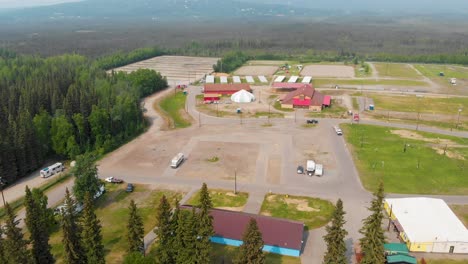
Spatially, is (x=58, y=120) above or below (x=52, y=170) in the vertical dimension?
above

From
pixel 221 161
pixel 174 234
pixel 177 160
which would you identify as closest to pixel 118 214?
pixel 174 234

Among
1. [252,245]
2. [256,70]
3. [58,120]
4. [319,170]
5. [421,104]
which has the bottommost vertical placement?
[319,170]

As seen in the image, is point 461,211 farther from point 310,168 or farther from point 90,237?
point 90,237

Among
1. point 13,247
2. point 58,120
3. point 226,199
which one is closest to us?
point 13,247

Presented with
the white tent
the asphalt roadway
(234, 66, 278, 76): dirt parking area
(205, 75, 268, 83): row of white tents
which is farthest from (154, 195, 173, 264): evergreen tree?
(234, 66, 278, 76): dirt parking area

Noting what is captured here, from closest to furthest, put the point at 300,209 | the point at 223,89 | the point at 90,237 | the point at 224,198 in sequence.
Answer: the point at 90,237 → the point at 300,209 → the point at 224,198 → the point at 223,89

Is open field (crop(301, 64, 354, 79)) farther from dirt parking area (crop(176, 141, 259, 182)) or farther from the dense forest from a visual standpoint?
dirt parking area (crop(176, 141, 259, 182))

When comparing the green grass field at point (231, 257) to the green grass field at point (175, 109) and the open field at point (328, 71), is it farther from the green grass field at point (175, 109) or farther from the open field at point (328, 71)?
the open field at point (328, 71)
